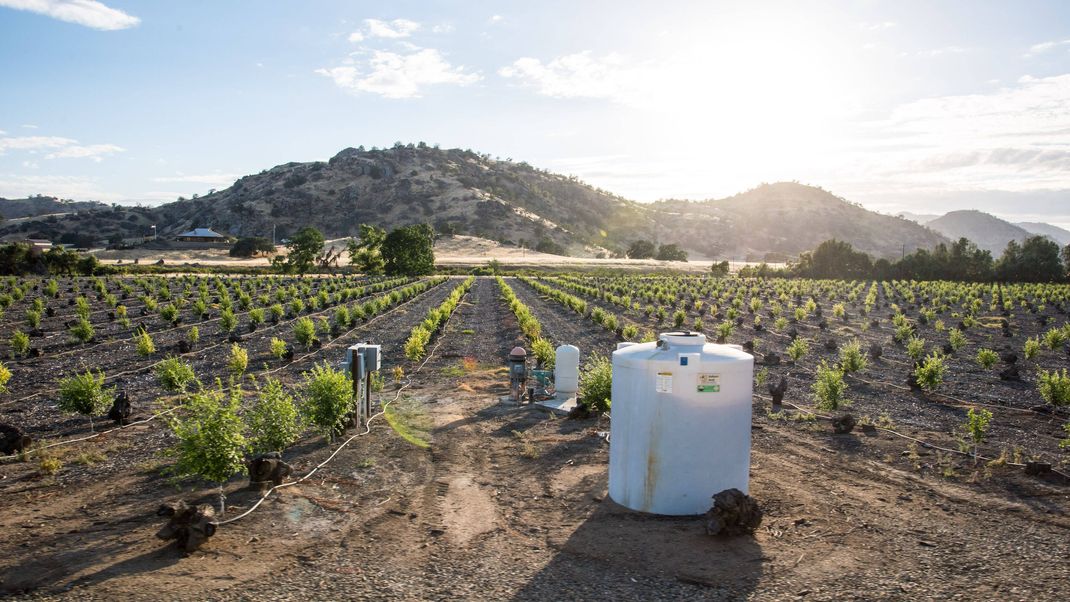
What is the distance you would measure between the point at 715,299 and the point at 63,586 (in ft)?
155

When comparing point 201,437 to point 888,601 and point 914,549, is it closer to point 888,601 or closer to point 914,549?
point 888,601

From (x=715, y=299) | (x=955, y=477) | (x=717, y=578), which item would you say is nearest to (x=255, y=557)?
(x=717, y=578)

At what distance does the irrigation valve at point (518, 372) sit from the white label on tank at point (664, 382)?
657 cm

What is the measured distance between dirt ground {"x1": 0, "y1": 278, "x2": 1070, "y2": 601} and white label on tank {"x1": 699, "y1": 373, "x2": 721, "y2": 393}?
1567mm

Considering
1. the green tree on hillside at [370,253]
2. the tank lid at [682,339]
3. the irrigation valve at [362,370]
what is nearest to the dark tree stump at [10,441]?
the irrigation valve at [362,370]

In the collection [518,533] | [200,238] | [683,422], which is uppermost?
[200,238]

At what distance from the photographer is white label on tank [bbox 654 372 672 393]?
7352 mm

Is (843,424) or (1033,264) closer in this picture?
(843,424)

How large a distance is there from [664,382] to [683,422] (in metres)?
0.50

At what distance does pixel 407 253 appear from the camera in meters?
76.0

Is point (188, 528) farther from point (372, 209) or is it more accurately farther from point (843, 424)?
point (372, 209)

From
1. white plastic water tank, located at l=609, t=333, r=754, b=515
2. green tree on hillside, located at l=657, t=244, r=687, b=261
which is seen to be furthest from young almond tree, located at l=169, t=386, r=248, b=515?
green tree on hillside, located at l=657, t=244, r=687, b=261

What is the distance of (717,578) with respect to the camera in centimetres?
625

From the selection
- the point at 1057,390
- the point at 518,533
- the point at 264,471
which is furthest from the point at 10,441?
the point at 1057,390
